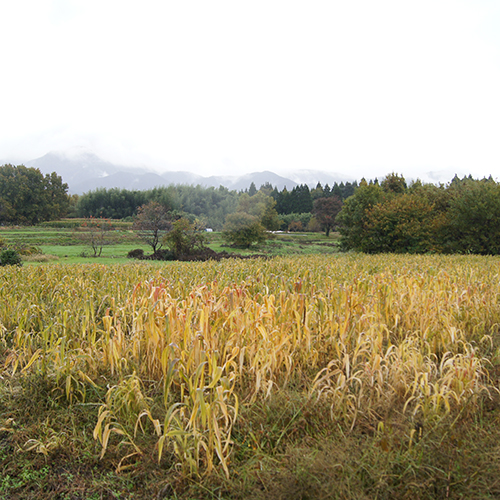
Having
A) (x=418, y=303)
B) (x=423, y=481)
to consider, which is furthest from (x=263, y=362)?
(x=418, y=303)

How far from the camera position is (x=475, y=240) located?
1409 cm

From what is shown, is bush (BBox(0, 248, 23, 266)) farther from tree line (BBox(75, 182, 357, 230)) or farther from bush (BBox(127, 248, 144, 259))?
tree line (BBox(75, 182, 357, 230))

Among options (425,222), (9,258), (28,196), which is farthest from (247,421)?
(28,196)

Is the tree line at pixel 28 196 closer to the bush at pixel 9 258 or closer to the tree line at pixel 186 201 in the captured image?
the tree line at pixel 186 201

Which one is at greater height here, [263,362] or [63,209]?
A: [63,209]

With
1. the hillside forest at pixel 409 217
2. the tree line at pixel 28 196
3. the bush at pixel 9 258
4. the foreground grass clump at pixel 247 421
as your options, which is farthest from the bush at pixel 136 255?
the tree line at pixel 28 196

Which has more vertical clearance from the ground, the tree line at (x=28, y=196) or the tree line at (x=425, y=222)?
the tree line at (x=28, y=196)

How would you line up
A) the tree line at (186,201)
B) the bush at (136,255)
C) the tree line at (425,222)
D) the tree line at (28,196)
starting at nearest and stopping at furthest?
the tree line at (425,222)
the bush at (136,255)
the tree line at (28,196)
the tree line at (186,201)

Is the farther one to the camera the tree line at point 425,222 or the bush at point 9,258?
the tree line at point 425,222

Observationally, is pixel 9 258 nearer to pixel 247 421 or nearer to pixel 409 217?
pixel 247 421

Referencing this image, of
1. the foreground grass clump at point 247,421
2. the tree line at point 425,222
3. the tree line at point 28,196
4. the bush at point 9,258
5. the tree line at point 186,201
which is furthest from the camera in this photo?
the tree line at point 186,201

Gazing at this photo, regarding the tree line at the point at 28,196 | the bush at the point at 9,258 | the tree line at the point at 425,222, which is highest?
the tree line at the point at 28,196

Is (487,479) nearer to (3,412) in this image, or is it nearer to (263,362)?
(263,362)

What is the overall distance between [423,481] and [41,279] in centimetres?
525
